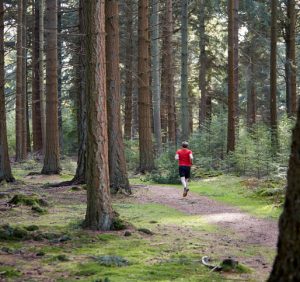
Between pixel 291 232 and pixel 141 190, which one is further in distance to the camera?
pixel 141 190

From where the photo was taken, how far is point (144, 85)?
21.3m

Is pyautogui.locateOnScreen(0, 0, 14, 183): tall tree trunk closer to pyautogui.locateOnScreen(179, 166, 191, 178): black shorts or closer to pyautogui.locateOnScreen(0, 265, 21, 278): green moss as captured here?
pyautogui.locateOnScreen(179, 166, 191, 178): black shorts

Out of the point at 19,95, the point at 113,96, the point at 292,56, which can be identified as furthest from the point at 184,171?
the point at 19,95

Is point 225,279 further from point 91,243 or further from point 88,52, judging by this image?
point 88,52

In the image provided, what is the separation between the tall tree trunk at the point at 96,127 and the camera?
952 centimetres

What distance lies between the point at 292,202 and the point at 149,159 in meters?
19.4

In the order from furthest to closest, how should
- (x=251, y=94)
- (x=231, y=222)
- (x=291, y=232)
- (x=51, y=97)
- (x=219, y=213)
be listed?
(x=251, y=94), (x=51, y=97), (x=219, y=213), (x=231, y=222), (x=291, y=232)

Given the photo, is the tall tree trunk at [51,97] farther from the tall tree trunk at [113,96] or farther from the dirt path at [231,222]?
the tall tree trunk at [113,96]

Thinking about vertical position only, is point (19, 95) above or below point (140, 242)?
above

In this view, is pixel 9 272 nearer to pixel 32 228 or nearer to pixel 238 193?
pixel 32 228

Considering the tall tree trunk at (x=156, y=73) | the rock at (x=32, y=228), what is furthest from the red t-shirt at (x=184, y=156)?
the tall tree trunk at (x=156, y=73)

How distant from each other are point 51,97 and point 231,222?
39.4ft

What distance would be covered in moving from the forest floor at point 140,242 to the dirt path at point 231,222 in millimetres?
19

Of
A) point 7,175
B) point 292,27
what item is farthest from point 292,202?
point 292,27
